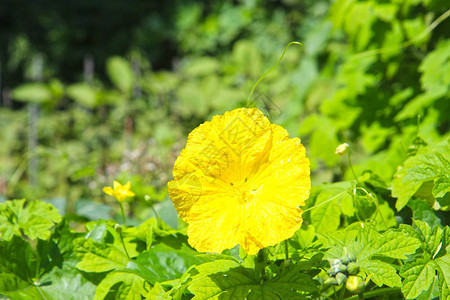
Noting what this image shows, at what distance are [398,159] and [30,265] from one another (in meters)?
1.11

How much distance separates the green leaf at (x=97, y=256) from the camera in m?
0.90

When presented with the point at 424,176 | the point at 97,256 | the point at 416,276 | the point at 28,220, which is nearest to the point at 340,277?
the point at 416,276

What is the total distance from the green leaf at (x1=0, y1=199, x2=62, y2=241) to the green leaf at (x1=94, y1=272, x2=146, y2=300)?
0.62 ft

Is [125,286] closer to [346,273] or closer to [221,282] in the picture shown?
[221,282]

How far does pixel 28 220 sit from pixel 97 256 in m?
0.17

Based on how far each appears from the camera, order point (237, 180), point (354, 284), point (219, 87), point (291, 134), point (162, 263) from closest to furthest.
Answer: point (354, 284) → point (237, 180) → point (162, 263) → point (291, 134) → point (219, 87)

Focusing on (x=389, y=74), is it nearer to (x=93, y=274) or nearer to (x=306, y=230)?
(x=306, y=230)

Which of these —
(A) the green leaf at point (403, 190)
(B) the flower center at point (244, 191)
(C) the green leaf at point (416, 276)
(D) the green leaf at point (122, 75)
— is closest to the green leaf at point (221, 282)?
(B) the flower center at point (244, 191)

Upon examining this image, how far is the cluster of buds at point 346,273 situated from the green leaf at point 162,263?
242 millimetres

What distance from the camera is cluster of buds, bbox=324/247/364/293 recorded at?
0.68 metres

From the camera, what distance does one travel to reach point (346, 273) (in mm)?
697

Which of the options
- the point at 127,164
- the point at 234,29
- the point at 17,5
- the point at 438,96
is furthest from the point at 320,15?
the point at 17,5

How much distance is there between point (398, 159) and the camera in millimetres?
1488

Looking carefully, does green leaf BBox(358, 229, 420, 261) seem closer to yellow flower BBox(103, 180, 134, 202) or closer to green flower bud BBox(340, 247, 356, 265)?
green flower bud BBox(340, 247, 356, 265)
